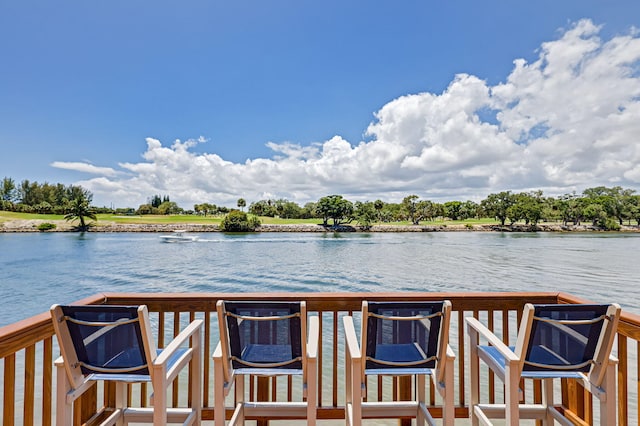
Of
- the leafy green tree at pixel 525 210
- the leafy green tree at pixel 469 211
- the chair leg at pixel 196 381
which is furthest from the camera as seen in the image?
the leafy green tree at pixel 469 211

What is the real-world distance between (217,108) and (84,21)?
1642cm

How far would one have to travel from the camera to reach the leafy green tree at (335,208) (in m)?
58.9

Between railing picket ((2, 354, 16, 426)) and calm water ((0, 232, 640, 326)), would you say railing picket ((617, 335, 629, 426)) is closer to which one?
railing picket ((2, 354, 16, 426))

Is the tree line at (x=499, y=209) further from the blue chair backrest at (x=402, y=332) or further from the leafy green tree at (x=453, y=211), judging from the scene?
the blue chair backrest at (x=402, y=332)

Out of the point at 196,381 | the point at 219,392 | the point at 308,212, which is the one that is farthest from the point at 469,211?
the point at 219,392

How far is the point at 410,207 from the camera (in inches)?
2675

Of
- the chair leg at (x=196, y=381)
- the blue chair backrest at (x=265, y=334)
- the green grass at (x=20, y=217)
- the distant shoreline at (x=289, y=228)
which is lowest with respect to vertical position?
the distant shoreline at (x=289, y=228)

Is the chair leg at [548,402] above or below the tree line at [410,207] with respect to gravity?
below

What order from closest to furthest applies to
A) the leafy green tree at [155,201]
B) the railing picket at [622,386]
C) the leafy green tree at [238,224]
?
the railing picket at [622,386] < the leafy green tree at [238,224] < the leafy green tree at [155,201]

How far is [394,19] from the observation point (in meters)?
→ 10.3

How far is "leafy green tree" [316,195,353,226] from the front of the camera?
5888 cm

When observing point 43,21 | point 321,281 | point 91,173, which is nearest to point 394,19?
point 43,21

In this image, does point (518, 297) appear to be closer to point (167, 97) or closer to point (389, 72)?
point (389, 72)

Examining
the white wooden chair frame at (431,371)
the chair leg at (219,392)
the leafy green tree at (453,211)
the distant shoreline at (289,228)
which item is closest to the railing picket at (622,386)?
the white wooden chair frame at (431,371)
